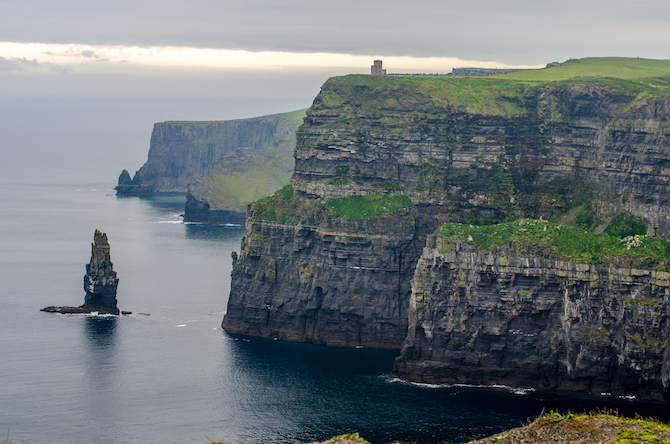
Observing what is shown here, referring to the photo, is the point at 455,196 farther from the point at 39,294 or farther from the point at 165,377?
the point at 39,294

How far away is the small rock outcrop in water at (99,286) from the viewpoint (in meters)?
154

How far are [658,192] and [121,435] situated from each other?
7492cm

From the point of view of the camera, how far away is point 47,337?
14000 centimetres

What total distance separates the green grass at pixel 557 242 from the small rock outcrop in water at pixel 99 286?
55083mm

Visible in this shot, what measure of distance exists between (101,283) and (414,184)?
2009 inches

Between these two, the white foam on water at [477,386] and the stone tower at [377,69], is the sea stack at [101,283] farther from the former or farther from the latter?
the stone tower at [377,69]

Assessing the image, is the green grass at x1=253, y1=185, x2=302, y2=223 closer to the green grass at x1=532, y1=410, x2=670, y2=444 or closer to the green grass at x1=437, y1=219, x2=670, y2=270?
the green grass at x1=437, y1=219, x2=670, y2=270

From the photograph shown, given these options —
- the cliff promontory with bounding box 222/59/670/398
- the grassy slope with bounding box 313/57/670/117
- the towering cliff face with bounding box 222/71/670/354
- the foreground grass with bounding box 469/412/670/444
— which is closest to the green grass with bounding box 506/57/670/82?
the grassy slope with bounding box 313/57/670/117

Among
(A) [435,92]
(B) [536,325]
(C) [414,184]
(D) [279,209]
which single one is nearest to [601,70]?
(A) [435,92]

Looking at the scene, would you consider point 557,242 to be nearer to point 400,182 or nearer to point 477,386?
point 477,386

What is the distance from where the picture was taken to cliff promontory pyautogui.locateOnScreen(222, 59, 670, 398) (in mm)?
136750

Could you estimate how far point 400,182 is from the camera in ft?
490

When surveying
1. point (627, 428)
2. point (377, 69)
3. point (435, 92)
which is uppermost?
point (377, 69)

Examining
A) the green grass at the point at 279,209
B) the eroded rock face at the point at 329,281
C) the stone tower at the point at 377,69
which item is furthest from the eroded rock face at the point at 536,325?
the stone tower at the point at 377,69
